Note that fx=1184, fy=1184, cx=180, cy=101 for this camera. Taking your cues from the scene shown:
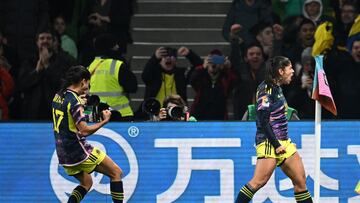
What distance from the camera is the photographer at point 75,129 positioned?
12492 mm

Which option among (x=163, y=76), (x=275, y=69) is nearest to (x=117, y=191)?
(x=275, y=69)

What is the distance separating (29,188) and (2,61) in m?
3.44

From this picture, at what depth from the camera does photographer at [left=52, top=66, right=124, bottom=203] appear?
41.0 ft

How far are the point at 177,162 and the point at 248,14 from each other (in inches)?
189

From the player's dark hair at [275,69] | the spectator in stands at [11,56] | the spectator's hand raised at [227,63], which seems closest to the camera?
the player's dark hair at [275,69]

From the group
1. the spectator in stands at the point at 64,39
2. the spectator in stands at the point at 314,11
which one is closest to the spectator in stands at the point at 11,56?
the spectator in stands at the point at 64,39

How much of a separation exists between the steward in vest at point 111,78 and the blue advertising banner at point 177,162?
131 cm

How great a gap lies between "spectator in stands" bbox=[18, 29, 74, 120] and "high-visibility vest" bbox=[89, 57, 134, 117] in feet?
3.95

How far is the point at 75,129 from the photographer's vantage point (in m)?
12.6

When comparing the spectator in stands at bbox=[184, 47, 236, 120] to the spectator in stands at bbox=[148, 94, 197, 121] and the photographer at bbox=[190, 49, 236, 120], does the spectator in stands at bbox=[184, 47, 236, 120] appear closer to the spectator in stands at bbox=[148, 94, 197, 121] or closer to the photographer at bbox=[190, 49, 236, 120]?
the photographer at bbox=[190, 49, 236, 120]

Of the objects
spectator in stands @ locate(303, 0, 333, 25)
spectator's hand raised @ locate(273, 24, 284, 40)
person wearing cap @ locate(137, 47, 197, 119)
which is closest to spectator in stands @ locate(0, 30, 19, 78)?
person wearing cap @ locate(137, 47, 197, 119)

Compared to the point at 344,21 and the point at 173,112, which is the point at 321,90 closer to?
the point at 173,112

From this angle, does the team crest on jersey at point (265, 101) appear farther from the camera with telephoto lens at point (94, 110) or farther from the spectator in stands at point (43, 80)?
the spectator in stands at point (43, 80)

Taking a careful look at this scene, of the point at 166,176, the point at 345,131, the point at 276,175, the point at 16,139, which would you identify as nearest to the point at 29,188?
the point at 16,139
